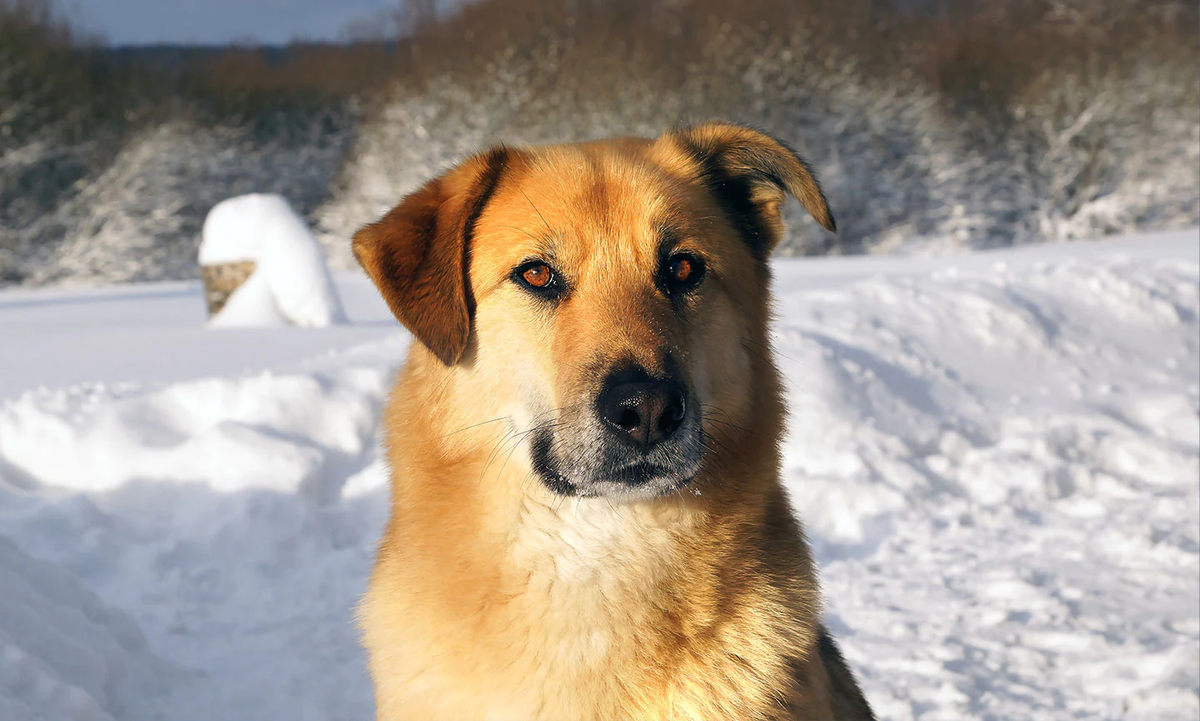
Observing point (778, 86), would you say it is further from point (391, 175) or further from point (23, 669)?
point (23, 669)

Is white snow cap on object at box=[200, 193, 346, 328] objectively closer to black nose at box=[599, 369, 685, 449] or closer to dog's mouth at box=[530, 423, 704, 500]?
dog's mouth at box=[530, 423, 704, 500]

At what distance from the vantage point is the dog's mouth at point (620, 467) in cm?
231

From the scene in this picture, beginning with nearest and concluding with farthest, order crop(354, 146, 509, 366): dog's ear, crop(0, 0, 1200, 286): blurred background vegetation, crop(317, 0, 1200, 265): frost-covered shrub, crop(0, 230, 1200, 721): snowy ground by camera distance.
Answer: crop(354, 146, 509, 366): dog's ear → crop(0, 230, 1200, 721): snowy ground → crop(0, 0, 1200, 286): blurred background vegetation → crop(317, 0, 1200, 265): frost-covered shrub

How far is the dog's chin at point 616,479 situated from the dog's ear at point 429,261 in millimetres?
380

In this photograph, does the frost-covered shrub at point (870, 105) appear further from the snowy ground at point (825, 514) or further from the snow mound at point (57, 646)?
the snow mound at point (57, 646)

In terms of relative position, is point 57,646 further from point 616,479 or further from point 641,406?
point 641,406

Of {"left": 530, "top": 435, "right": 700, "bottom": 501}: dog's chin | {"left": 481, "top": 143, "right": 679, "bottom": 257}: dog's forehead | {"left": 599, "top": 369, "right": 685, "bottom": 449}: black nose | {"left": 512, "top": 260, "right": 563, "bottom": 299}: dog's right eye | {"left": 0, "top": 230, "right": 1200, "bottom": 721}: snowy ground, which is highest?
{"left": 481, "top": 143, "right": 679, "bottom": 257}: dog's forehead

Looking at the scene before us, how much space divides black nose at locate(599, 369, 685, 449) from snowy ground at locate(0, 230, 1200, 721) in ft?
6.82

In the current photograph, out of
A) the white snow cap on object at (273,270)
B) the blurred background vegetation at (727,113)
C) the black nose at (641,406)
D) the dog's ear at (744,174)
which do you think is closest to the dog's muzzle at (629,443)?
the black nose at (641,406)

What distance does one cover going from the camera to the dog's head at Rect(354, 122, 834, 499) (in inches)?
91.4

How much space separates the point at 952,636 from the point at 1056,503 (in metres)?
2.17

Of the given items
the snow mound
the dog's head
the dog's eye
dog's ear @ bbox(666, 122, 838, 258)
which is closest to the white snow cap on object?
the snow mound

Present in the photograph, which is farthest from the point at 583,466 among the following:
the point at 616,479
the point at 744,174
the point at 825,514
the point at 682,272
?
the point at 825,514

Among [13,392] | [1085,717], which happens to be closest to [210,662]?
[1085,717]
